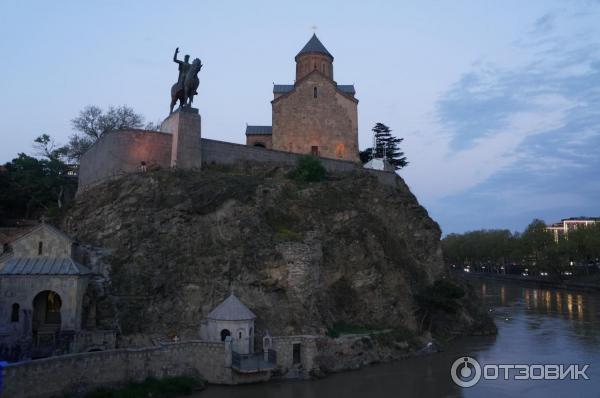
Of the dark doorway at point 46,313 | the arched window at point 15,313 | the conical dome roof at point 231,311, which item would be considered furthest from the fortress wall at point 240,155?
the arched window at point 15,313

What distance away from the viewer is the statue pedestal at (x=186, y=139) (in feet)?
93.0

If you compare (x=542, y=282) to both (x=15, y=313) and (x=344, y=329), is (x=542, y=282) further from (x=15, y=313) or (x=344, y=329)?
(x=15, y=313)

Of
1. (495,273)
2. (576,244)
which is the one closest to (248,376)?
(576,244)

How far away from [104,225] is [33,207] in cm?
1256

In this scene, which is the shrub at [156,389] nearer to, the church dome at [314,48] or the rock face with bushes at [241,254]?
the rock face with bushes at [241,254]

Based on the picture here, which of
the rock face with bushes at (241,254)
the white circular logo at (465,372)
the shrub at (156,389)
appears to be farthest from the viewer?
the rock face with bushes at (241,254)

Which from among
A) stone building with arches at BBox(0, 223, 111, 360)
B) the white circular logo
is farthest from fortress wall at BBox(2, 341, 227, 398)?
the white circular logo

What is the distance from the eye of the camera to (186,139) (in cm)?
2853

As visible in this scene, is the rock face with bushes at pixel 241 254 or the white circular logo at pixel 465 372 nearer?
the white circular logo at pixel 465 372

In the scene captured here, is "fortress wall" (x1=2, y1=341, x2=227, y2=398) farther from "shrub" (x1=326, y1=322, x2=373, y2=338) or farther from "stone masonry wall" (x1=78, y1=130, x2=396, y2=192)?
"stone masonry wall" (x1=78, y1=130, x2=396, y2=192)

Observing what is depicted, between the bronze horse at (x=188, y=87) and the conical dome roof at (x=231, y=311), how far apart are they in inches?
456

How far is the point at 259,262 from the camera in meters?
24.7

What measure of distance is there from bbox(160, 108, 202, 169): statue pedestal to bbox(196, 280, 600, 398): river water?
40.9 ft

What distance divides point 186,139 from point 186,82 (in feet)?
9.57
